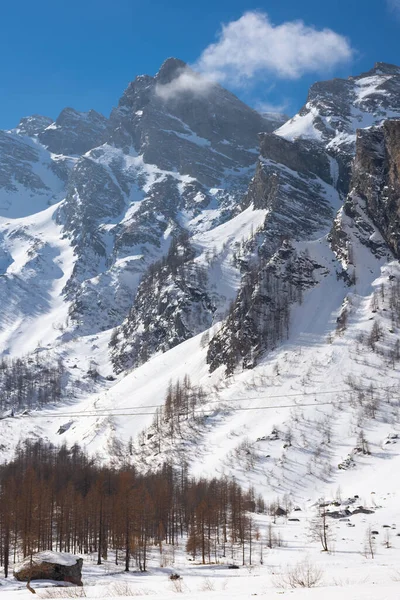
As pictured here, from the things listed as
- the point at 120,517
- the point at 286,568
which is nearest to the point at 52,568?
the point at 120,517

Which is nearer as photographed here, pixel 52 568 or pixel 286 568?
pixel 52 568

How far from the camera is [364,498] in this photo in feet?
384

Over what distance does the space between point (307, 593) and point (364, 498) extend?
99399 millimetres

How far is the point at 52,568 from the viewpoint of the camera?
178 ft

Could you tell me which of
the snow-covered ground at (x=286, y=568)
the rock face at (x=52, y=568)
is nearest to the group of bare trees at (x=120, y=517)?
the snow-covered ground at (x=286, y=568)

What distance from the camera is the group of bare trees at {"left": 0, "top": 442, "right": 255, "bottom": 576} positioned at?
71500 millimetres

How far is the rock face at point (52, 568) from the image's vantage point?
53.8 metres

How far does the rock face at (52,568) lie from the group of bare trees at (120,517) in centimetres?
888

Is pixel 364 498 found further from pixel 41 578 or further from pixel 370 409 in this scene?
pixel 41 578

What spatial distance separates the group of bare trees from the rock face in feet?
29.1

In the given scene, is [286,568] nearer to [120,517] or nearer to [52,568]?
[120,517]

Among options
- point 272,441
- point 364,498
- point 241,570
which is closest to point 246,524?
point 241,570

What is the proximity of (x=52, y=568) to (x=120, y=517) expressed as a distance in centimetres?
1739

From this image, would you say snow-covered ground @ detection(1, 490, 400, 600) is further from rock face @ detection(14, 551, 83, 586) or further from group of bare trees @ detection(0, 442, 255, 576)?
group of bare trees @ detection(0, 442, 255, 576)
